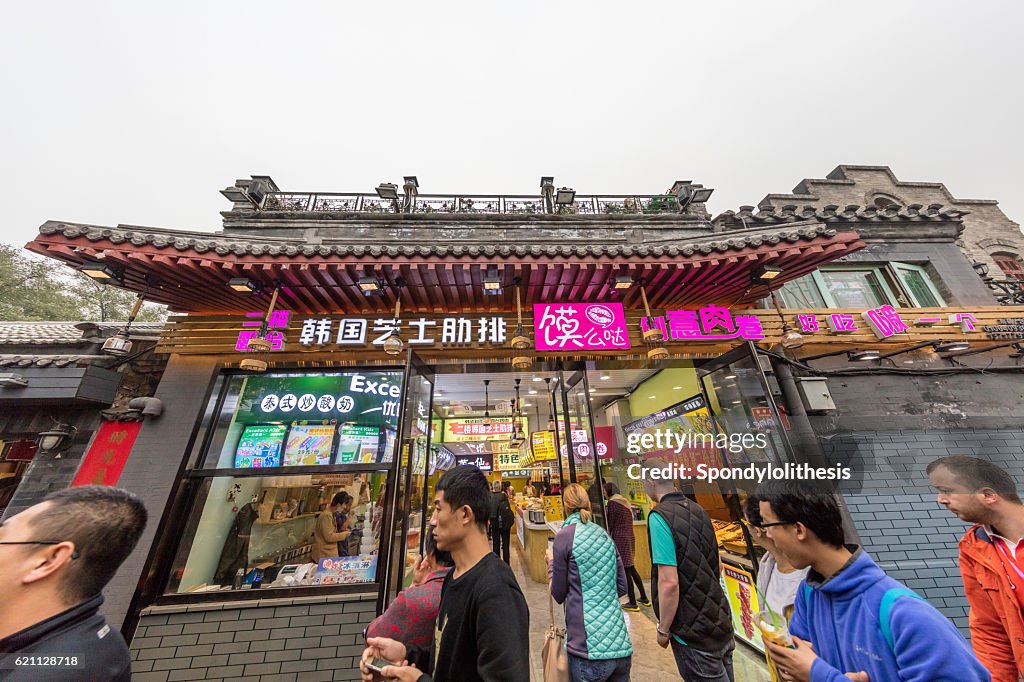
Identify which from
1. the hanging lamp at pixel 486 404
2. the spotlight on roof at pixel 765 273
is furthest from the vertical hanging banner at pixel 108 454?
the spotlight on roof at pixel 765 273

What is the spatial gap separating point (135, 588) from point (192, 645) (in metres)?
0.97

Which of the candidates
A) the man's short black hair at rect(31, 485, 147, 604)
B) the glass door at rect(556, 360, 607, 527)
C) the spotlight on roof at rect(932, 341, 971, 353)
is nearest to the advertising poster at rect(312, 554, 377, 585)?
the glass door at rect(556, 360, 607, 527)

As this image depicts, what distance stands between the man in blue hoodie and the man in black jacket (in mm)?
1120

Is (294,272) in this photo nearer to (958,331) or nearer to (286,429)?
(286,429)

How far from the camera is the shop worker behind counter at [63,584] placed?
1394 millimetres

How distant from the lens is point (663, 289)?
18.4 feet

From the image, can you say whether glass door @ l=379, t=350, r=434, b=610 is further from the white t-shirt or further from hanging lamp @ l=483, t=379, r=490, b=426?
hanging lamp @ l=483, t=379, r=490, b=426

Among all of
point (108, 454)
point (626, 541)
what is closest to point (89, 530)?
point (108, 454)

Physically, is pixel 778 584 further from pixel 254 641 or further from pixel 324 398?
pixel 324 398

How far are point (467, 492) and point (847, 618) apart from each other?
196 centimetres

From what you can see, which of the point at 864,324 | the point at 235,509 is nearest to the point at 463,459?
the point at 235,509

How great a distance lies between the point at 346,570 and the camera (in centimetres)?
481

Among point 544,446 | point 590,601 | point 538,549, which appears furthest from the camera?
point 544,446

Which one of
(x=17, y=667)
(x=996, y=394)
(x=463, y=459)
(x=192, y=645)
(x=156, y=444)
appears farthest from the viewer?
(x=463, y=459)
